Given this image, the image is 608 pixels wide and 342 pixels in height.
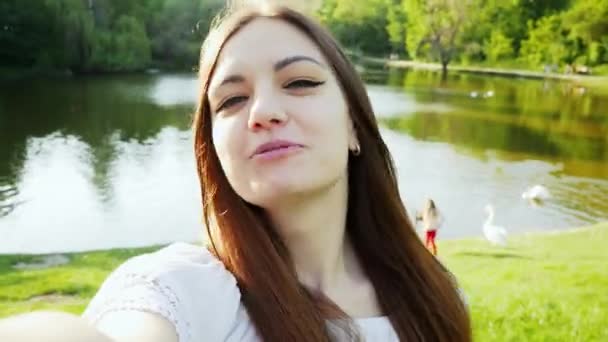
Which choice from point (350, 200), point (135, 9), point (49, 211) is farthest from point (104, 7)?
point (350, 200)

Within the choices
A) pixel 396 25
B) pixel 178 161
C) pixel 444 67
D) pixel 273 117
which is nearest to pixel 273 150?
pixel 273 117

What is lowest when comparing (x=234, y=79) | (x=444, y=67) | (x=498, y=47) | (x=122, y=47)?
(x=444, y=67)

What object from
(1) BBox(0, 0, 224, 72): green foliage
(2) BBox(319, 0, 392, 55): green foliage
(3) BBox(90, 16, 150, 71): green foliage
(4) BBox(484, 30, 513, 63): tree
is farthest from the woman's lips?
(2) BBox(319, 0, 392, 55): green foliage

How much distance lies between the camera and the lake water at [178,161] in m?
9.19

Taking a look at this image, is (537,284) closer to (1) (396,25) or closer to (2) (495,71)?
(2) (495,71)

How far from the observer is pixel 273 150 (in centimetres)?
111

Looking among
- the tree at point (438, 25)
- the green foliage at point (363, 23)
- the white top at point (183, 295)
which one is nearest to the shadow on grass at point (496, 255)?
the white top at point (183, 295)

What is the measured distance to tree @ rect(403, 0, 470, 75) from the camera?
143 feet

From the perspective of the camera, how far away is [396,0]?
177 ft

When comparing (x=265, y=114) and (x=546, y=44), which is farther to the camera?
(x=546, y=44)

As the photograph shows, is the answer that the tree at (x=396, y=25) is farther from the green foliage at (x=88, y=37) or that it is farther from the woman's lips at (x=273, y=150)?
the woman's lips at (x=273, y=150)

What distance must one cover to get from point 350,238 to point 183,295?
506mm

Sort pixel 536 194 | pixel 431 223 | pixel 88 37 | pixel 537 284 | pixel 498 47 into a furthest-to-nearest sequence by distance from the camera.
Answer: pixel 498 47 < pixel 88 37 < pixel 536 194 < pixel 431 223 < pixel 537 284

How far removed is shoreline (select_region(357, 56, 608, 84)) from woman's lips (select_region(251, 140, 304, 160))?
36.6 m
